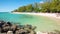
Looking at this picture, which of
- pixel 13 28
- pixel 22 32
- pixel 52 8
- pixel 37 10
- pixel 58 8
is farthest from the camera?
pixel 52 8

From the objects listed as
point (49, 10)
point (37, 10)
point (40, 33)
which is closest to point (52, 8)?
point (49, 10)

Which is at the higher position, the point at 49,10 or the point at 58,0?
the point at 58,0

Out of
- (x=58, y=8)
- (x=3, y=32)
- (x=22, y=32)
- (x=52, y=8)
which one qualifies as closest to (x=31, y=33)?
(x=22, y=32)

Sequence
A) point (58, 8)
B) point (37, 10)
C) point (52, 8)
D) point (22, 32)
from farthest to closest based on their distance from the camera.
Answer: point (52, 8) → point (58, 8) → point (37, 10) → point (22, 32)

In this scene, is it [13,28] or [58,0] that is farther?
[58,0]

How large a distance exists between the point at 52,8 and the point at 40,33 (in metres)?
8.53

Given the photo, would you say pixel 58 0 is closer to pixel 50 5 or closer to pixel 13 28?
pixel 50 5

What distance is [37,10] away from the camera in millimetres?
9789

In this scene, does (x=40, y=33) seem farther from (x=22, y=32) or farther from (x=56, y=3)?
(x=56, y=3)

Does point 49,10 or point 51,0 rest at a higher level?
point 51,0

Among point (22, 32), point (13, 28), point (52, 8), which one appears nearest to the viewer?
point (22, 32)

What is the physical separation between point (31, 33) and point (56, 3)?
8656 mm

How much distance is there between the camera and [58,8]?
10977 mm

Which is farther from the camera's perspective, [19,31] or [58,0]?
[58,0]
